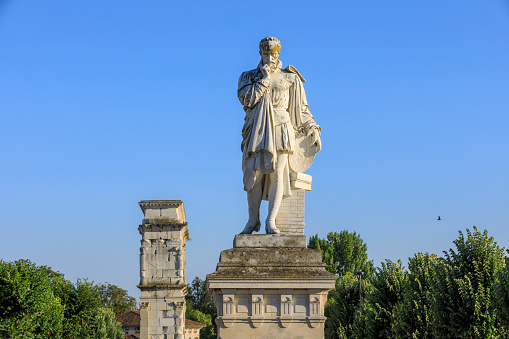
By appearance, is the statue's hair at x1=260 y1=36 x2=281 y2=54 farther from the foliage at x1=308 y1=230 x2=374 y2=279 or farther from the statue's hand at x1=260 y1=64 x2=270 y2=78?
the foliage at x1=308 y1=230 x2=374 y2=279

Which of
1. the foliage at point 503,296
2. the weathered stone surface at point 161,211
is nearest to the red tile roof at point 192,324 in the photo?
the weathered stone surface at point 161,211

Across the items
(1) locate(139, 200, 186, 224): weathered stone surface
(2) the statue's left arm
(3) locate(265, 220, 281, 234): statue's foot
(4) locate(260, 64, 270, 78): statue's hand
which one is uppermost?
(1) locate(139, 200, 186, 224): weathered stone surface

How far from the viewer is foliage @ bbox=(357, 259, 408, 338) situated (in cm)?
3356

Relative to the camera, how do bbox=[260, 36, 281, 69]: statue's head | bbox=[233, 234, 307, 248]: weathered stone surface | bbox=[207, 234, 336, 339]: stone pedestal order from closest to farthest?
1. bbox=[207, 234, 336, 339]: stone pedestal
2. bbox=[233, 234, 307, 248]: weathered stone surface
3. bbox=[260, 36, 281, 69]: statue's head

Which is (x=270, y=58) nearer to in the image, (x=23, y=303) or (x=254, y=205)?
(x=254, y=205)

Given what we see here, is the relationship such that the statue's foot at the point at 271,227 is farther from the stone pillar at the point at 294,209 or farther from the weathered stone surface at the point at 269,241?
the stone pillar at the point at 294,209

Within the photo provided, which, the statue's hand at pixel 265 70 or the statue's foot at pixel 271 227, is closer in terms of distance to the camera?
the statue's foot at pixel 271 227

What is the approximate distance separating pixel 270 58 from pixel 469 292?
1322 centimetres

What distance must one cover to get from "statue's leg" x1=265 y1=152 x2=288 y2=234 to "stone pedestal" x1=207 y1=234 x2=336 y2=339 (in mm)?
911

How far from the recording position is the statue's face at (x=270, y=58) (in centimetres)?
1447

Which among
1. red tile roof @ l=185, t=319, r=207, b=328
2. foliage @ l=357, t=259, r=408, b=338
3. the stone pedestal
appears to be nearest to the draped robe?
the stone pedestal

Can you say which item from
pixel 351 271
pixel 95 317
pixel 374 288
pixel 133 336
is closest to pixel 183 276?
pixel 95 317

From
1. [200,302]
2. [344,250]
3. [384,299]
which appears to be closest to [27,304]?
[384,299]

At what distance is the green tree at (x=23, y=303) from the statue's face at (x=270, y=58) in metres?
26.8
